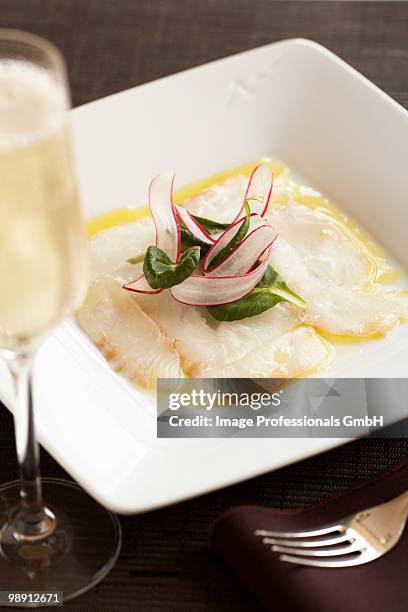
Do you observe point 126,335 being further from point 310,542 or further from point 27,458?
point 310,542

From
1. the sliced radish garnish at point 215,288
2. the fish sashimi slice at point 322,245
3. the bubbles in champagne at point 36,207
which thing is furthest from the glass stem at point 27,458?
the fish sashimi slice at point 322,245

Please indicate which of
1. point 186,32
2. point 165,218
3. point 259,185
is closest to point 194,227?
point 165,218

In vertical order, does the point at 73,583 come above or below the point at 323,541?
below

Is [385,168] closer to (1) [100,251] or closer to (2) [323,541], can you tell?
(1) [100,251]

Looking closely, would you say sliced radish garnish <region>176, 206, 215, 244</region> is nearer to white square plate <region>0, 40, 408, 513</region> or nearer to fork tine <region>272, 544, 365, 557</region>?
white square plate <region>0, 40, 408, 513</region>

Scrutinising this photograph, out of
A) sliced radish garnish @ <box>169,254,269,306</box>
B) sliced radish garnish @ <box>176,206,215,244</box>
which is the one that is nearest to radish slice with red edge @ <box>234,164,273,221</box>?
sliced radish garnish @ <box>176,206,215,244</box>

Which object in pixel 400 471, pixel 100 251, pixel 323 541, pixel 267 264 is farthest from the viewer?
pixel 100 251

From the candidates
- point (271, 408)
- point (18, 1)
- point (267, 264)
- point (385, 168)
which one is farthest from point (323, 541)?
point (18, 1)
